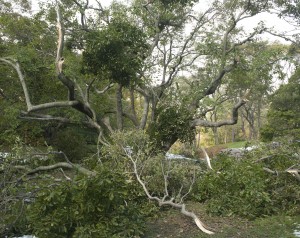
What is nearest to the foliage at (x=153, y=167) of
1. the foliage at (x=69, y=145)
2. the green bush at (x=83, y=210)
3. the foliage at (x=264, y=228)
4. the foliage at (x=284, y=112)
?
the foliage at (x=264, y=228)

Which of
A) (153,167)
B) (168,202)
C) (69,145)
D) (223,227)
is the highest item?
(69,145)

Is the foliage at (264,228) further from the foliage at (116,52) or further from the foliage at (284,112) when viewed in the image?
the foliage at (284,112)

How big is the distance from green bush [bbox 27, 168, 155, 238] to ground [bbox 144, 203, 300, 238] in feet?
2.00

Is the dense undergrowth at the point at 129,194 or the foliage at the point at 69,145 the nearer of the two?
the dense undergrowth at the point at 129,194

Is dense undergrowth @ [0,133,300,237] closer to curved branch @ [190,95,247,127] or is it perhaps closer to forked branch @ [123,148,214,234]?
forked branch @ [123,148,214,234]

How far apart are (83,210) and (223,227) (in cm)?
232

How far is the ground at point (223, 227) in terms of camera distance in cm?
512

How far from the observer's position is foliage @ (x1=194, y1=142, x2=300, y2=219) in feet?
20.4

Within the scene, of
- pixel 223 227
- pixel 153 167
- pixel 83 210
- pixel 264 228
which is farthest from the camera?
pixel 153 167

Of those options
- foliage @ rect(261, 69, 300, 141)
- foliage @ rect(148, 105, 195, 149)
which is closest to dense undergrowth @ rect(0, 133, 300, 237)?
foliage @ rect(148, 105, 195, 149)

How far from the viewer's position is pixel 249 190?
248 inches

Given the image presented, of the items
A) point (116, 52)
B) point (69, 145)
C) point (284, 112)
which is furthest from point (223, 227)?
point (284, 112)

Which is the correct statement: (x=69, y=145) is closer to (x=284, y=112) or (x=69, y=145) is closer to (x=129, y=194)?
(x=129, y=194)

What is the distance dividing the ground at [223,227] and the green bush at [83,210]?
0.61m
